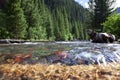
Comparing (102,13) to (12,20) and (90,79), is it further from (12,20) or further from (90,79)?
(90,79)

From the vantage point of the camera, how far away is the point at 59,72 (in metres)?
10.3

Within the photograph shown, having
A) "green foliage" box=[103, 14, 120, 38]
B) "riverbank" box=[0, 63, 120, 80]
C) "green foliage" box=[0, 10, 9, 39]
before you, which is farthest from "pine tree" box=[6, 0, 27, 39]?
"riverbank" box=[0, 63, 120, 80]

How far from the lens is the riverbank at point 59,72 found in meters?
9.94

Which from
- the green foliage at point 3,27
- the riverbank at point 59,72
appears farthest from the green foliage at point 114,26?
the riverbank at point 59,72

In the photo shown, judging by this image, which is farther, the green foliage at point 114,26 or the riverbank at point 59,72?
the green foliage at point 114,26

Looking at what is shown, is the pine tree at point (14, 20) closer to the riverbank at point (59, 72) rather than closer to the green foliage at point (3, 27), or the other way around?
the green foliage at point (3, 27)

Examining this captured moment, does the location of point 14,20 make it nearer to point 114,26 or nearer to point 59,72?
point 114,26

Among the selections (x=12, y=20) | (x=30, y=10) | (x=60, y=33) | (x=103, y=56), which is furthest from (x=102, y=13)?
(x=103, y=56)

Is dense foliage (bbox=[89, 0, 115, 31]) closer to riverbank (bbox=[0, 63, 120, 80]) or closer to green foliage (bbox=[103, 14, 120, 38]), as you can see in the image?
green foliage (bbox=[103, 14, 120, 38])

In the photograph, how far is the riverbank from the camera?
32.6 ft

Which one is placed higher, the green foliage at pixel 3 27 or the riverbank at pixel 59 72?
the green foliage at pixel 3 27

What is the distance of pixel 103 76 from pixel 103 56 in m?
2.53

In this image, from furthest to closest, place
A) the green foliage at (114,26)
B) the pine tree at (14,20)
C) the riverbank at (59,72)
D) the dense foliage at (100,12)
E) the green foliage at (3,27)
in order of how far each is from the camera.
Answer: the dense foliage at (100,12), the green foliage at (3,27), the pine tree at (14,20), the green foliage at (114,26), the riverbank at (59,72)

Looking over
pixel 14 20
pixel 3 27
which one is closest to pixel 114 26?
pixel 14 20
